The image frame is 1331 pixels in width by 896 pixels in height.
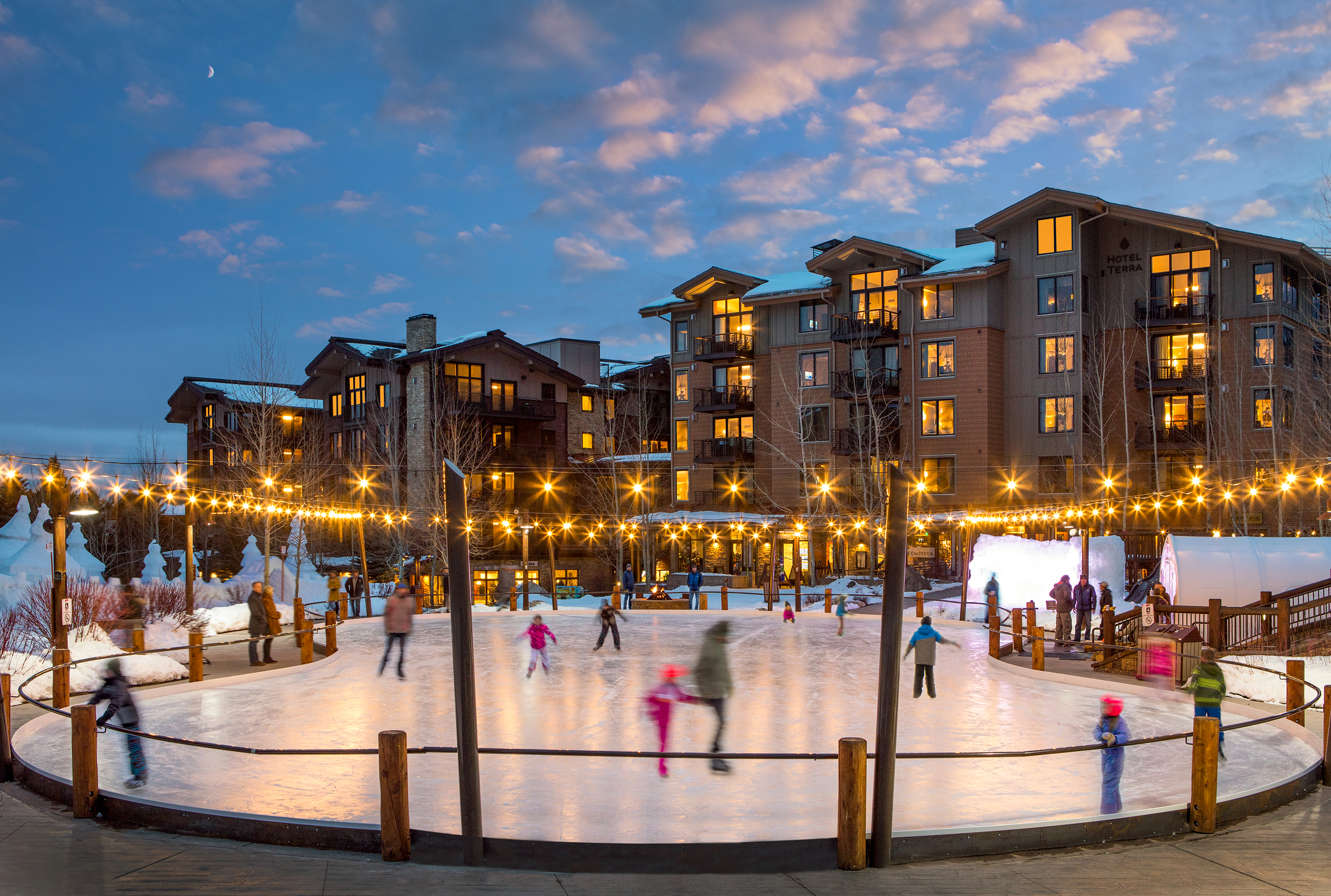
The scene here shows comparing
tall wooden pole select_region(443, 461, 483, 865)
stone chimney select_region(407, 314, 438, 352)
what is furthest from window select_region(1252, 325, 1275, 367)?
tall wooden pole select_region(443, 461, 483, 865)

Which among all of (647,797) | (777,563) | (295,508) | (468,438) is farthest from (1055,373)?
(647,797)

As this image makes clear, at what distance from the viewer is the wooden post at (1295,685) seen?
36.2ft

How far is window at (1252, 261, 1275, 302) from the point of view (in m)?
37.3

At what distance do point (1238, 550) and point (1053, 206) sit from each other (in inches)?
876

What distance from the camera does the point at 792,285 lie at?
46625mm

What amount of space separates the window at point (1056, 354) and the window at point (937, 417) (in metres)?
4.04

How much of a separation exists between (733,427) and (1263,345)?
23.2m

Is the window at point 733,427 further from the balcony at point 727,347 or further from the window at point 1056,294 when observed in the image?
the window at point 1056,294

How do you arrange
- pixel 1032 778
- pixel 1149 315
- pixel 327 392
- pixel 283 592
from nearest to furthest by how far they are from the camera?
pixel 1032 778 → pixel 283 592 → pixel 1149 315 → pixel 327 392

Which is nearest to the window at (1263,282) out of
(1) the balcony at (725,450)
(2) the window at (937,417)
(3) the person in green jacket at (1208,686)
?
(2) the window at (937,417)

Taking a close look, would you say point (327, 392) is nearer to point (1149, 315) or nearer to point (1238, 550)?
point (1149, 315)

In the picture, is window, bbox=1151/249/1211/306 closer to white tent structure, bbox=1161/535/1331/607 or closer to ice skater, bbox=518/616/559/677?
white tent structure, bbox=1161/535/1331/607

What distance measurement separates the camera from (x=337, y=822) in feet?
26.0

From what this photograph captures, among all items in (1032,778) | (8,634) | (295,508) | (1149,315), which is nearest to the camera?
(1032,778)
